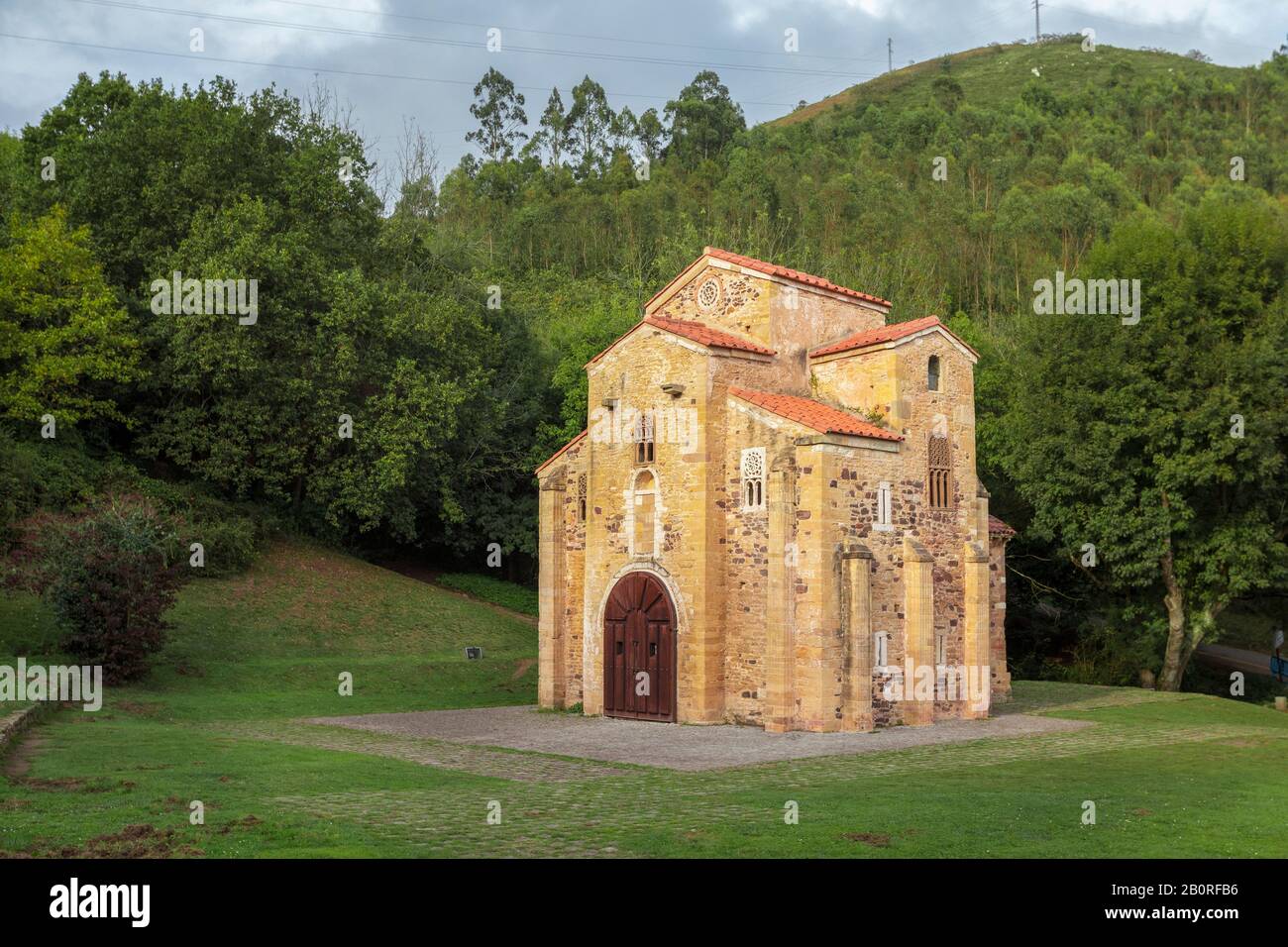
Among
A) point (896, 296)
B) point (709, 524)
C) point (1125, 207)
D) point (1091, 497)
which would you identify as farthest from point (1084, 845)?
point (1125, 207)

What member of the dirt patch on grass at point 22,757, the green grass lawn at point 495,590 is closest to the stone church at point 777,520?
the dirt patch on grass at point 22,757

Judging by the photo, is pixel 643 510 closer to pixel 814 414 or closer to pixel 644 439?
pixel 644 439

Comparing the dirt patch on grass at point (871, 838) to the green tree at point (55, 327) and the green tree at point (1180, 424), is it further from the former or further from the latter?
the green tree at point (55, 327)

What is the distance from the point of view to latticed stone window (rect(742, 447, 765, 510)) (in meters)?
24.4

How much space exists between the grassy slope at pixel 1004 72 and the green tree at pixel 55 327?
11929 centimetres

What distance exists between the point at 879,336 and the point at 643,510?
6.62 m

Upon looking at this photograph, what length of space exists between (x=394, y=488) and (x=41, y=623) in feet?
49.9

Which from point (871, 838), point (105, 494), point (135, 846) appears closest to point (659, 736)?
point (871, 838)

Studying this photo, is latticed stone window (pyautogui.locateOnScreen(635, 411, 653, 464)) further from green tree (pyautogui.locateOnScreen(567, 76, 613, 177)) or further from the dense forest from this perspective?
green tree (pyautogui.locateOnScreen(567, 76, 613, 177))

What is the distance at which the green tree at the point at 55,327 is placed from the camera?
121 ft

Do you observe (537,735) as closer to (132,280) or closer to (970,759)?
(970,759)

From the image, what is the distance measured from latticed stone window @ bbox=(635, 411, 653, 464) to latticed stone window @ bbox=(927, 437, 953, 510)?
6.39 m

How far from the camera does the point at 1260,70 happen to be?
385ft

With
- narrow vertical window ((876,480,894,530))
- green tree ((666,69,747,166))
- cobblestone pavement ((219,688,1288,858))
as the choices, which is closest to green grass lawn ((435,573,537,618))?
cobblestone pavement ((219,688,1288,858))
